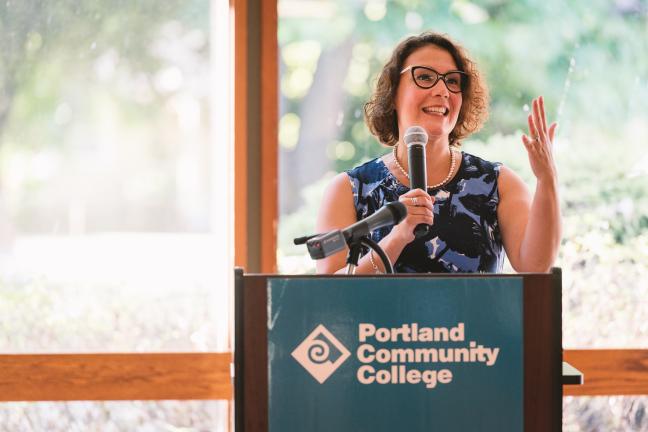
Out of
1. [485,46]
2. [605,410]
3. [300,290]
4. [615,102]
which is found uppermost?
[485,46]

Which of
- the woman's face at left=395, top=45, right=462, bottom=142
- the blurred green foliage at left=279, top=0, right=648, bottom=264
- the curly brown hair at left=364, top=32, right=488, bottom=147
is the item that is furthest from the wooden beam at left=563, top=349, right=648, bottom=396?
the woman's face at left=395, top=45, right=462, bottom=142

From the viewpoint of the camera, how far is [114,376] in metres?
3.17

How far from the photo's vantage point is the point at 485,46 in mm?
3287

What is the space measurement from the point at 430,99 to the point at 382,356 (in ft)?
3.25

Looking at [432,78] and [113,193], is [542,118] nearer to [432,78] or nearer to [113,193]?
[432,78]

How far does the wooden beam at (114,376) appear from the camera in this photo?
316 cm

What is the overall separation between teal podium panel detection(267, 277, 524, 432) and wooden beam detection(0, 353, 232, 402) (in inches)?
82.4

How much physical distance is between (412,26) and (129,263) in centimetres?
158

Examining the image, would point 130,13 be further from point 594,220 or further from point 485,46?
point 594,220

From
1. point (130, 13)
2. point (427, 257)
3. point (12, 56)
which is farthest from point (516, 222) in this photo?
point (12, 56)

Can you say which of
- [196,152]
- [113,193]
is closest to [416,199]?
[196,152]

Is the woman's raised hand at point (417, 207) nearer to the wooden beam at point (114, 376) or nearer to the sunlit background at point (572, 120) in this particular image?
the sunlit background at point (572, 120)

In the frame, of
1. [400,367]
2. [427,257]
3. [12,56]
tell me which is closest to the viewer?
[400,367]

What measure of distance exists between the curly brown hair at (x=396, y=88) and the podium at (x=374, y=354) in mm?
1034
